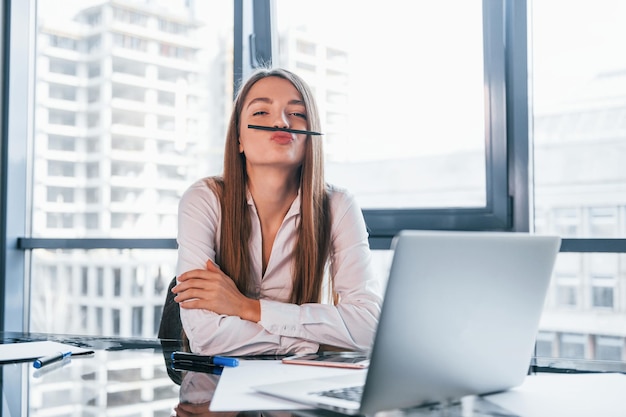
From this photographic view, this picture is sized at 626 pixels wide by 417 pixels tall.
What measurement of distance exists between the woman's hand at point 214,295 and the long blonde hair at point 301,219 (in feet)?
0.53

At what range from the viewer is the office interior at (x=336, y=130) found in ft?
8.02

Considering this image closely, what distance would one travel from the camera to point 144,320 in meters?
3.51

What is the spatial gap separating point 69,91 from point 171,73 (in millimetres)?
657

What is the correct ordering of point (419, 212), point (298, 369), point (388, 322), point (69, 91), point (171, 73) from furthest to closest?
1. point (69, 91)
2. point (171, 73)
3. point (419, 212)
4. point (298, 369)
5. point (388, 322)

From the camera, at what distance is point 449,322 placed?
34.9 inches

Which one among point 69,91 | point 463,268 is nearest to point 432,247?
point 463,268

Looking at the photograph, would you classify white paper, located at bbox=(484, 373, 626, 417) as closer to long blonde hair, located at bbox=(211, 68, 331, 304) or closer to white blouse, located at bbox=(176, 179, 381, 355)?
white blouse, located at bbox=(176, 179, 381, 355)

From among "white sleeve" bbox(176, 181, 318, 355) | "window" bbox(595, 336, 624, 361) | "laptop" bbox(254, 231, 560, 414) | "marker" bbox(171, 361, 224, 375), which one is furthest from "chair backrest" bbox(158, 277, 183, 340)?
"window" bbox(595, 336, 624, 361)

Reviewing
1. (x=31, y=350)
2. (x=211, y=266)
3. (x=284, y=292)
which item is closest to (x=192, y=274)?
(x=211, y=266)

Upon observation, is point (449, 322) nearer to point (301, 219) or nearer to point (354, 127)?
point (301, 219)

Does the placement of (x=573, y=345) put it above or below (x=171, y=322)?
below

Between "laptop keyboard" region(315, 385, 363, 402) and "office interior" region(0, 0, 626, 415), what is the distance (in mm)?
1117

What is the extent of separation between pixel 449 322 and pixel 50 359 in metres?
0.87

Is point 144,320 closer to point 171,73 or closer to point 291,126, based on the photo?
point 171,73
